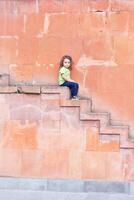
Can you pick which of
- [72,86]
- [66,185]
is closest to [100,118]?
[72,86]

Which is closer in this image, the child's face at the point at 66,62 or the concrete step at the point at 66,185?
the concrete step at the point at 66,185

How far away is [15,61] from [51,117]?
142 cm

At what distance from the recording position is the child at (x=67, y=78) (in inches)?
539

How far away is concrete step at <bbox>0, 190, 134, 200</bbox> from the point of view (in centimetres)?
1276

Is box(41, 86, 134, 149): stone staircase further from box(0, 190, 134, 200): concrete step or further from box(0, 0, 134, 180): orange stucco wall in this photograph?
box(0, 190, 134, 200): concrete step

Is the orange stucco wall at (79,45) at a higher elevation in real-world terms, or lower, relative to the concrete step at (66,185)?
higher

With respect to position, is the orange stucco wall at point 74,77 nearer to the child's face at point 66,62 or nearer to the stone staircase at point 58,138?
the stone staircase at point 58,138

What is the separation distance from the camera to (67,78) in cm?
1373

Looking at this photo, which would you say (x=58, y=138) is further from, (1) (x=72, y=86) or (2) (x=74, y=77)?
(2) (x=74, y=77)

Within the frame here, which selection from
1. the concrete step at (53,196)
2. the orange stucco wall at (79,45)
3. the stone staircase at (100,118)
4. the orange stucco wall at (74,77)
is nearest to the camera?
the concrete step at (53,196)

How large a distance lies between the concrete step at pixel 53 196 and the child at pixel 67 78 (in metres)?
1.96

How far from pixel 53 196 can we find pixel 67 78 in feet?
7.94

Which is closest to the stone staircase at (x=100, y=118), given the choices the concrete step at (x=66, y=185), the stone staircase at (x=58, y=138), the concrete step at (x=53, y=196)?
the stone staircase at (x=58, y=138)

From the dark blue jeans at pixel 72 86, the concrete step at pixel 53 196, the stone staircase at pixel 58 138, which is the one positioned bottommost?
the concrete step at pixel 53 196
